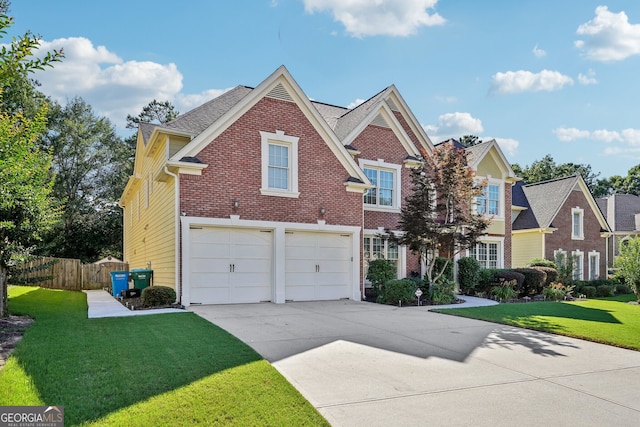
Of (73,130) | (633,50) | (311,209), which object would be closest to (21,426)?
(311,209)

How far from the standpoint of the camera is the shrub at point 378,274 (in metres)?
17.1

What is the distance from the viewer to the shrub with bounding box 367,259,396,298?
17078 mm

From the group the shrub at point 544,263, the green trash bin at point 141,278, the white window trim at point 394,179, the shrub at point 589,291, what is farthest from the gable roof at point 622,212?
the green trash bin at point 141,278

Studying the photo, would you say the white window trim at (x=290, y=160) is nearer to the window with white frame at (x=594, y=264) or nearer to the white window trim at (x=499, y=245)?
the white window trim at (x=499, y=245)

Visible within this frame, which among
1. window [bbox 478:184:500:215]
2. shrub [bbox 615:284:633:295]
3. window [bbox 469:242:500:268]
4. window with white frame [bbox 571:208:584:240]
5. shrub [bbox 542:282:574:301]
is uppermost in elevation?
window [bbox 478:184:500:215]

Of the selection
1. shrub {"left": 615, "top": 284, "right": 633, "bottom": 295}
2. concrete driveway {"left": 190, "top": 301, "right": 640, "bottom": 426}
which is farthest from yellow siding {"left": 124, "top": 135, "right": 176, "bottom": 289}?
shrub {"left": 615, "top": 284, "right": 633, "bottom": 295}

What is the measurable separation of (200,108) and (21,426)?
1380 cm

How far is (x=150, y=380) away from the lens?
5.55m

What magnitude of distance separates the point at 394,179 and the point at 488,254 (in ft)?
23.9

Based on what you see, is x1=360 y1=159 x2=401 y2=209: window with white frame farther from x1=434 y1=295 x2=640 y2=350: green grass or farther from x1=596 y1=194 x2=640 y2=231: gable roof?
x1=596 y1=194 x2=640 y2=231: gable roof

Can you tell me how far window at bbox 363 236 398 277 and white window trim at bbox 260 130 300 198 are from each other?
15.9 ft

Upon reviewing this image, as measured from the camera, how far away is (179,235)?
13094 millimetres

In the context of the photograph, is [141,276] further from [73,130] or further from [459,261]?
[73,130]

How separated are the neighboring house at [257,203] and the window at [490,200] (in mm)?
7351
